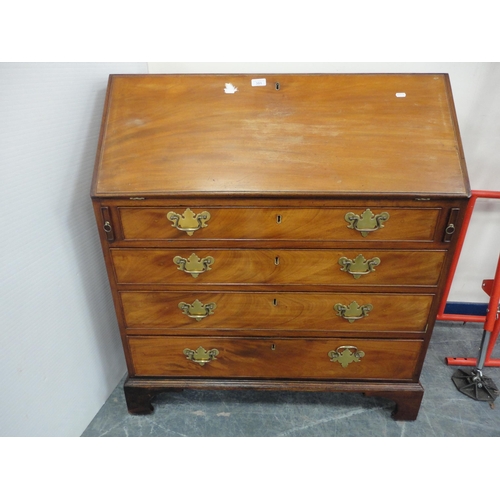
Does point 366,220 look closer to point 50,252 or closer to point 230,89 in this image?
point 230,89

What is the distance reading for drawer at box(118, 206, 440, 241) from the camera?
124 centimetres

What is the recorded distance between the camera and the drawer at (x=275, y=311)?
4.61ft

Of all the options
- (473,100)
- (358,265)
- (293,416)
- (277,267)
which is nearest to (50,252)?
(277,267)

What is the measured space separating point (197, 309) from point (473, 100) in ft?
5.64

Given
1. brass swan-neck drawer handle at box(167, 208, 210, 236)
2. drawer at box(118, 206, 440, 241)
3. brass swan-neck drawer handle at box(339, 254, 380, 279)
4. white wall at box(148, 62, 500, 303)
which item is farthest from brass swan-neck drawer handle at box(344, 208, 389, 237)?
white wall at box(148, 62, 500, 303)

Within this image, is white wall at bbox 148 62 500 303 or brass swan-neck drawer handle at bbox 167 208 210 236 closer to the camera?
brass swan-neck drawer handle at bbox 167 208 210 236

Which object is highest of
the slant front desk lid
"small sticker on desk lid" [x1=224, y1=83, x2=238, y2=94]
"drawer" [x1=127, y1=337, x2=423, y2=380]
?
"small sticker on desk lid" [x1=224, y1=83, x2=238, y2=94]

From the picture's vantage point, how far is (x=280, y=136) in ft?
4.31

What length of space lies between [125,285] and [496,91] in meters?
1.99

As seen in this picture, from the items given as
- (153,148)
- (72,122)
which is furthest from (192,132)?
(72,122)

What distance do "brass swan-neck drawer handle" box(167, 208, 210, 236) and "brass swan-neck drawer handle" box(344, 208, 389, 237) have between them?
503mm

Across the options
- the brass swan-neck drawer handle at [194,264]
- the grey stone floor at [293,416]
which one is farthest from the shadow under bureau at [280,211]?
the grey stone floor at [293,416]

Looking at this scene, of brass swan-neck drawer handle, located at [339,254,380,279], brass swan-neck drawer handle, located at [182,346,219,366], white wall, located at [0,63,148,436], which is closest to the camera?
white wall, located at [0,63,148,436]

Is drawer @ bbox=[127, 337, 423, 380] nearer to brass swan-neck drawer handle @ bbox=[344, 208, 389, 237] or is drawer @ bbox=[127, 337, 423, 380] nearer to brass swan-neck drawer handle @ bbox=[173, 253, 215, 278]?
brass swan-neck drawer handle @ bbox=[173, 253, 215, 278]
